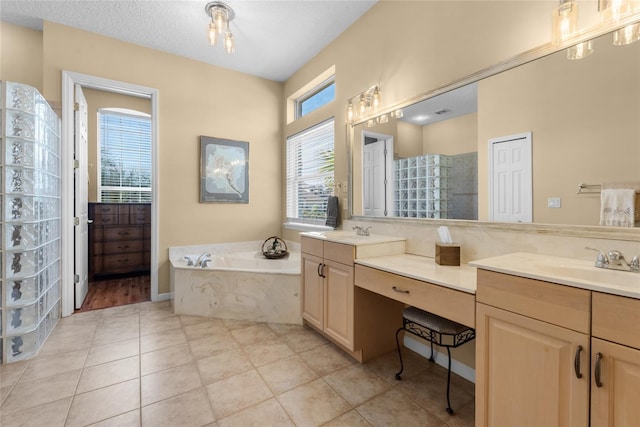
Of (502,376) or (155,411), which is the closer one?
(502,376)

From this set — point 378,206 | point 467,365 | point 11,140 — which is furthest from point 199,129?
point 467,365

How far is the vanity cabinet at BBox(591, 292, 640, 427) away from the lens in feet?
2.79

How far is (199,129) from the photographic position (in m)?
3.53

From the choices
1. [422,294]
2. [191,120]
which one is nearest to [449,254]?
[422,294]

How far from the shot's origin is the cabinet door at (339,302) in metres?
2.03

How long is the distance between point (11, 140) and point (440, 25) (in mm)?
3121

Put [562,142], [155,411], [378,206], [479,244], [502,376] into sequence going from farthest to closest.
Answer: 1. [378,206]
2. [479,244]
3. [155,411]
4. [562,142]
5. [502,376]

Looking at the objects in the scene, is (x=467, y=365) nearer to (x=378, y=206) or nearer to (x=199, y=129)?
(x=378, y=206)

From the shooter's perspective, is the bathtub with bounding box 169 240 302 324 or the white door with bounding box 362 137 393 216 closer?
the white door with bounding box 362 137 393 216

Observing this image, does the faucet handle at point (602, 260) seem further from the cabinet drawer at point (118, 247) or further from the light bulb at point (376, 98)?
the cabinet drawer at point (118, 247)

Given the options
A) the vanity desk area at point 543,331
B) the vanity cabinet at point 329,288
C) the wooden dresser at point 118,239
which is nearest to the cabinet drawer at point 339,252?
the vanity cabinet at point 329,288

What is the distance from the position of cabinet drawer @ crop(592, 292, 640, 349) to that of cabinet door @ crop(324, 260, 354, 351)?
50.5 inches

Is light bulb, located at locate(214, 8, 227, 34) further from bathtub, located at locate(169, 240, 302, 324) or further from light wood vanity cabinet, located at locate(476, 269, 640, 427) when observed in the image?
light wood vanity cabinet, located at locate(476, 269, 640, 427)

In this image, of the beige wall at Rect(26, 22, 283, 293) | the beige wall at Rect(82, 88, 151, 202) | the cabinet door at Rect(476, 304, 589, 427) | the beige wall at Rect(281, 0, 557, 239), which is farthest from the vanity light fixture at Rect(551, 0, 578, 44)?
the beige wall at Rect(82, 88, 151, 202)
